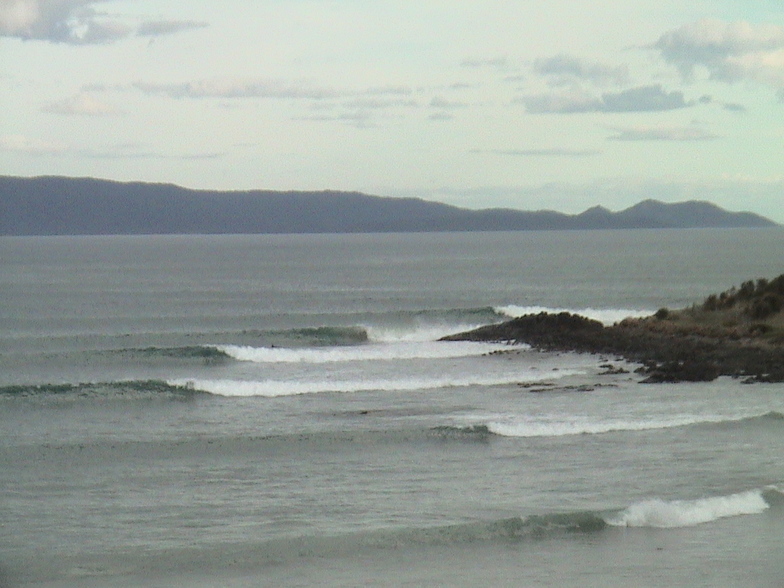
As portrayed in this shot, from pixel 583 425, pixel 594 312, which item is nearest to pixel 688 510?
pixel 583 425

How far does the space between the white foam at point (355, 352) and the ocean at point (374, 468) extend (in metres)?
0.14

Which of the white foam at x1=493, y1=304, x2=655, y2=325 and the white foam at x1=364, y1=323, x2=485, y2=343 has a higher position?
the white foam at x1=493, y1=304, x2=655, y2=325

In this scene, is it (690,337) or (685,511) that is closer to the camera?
(685,511)

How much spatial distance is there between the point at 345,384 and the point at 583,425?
9.44 m

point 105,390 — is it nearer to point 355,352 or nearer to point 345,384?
point 345,384

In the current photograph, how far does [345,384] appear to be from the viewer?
30.7m

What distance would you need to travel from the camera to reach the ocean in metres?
14.3

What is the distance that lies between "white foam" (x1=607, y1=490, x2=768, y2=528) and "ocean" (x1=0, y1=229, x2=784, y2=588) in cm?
4

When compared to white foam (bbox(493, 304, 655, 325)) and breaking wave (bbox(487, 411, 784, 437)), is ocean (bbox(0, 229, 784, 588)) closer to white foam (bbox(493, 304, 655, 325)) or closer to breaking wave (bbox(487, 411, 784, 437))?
breaking wave (bbox(487, 411, 784, 437))

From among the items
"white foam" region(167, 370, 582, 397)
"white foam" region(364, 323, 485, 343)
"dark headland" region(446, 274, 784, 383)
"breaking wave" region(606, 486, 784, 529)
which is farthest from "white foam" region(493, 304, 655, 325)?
"breaking wave" region(606, 486, 784, 529)

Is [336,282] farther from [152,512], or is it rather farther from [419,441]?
[152,512]

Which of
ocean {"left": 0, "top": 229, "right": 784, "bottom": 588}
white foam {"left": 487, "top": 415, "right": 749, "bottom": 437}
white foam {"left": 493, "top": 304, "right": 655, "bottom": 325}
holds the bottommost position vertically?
ocean {"left": 0, "top": 229, "right": 784, "bottom": 588}

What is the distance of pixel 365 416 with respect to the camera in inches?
1000

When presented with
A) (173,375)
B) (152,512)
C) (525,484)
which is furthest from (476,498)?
(173,375)
